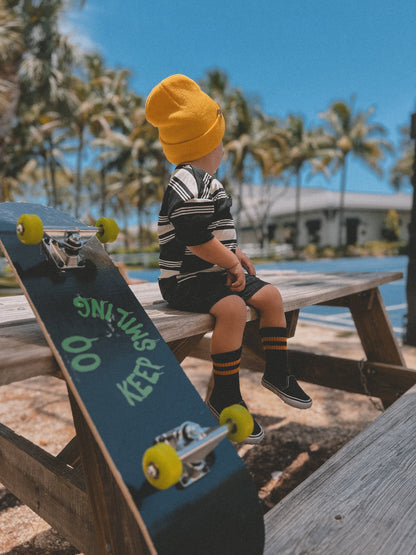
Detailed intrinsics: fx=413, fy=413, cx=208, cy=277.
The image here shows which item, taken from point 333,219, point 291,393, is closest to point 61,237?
point 291,393

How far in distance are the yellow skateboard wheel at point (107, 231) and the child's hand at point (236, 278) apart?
43cm

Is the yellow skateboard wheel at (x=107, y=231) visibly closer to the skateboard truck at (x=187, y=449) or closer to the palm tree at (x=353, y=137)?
the skateboard truck at (x=187, y=449)

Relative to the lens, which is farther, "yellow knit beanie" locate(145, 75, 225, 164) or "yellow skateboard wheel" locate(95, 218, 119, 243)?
"yellow knit beanie" locate(145, 75, 225, 164)

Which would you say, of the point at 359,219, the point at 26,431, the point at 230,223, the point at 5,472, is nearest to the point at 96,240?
the point at 230,223

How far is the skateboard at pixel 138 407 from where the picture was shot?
2.70ft

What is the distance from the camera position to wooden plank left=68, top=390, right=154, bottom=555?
1009 mm

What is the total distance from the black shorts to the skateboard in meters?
0.30

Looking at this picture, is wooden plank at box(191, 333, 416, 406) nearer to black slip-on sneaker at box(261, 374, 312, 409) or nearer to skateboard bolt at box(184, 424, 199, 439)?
black slip-on sneaker at box(261, 374, 312, 409)

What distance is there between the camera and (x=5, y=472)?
1.60 metres

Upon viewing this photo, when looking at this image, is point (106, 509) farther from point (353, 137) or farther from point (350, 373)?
point (353, 137)

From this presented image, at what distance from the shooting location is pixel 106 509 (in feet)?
3.39

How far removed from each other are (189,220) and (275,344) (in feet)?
2.02

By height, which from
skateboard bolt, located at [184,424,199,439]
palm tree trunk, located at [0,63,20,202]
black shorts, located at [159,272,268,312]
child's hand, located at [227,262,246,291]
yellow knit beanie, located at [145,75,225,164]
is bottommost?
skateboard bolt, located at [184,424,199,439]

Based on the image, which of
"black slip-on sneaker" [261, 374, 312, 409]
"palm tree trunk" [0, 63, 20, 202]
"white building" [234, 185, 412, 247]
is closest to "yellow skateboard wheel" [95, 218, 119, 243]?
"black slip-on sneaker" [261, 374, 312, 409]
